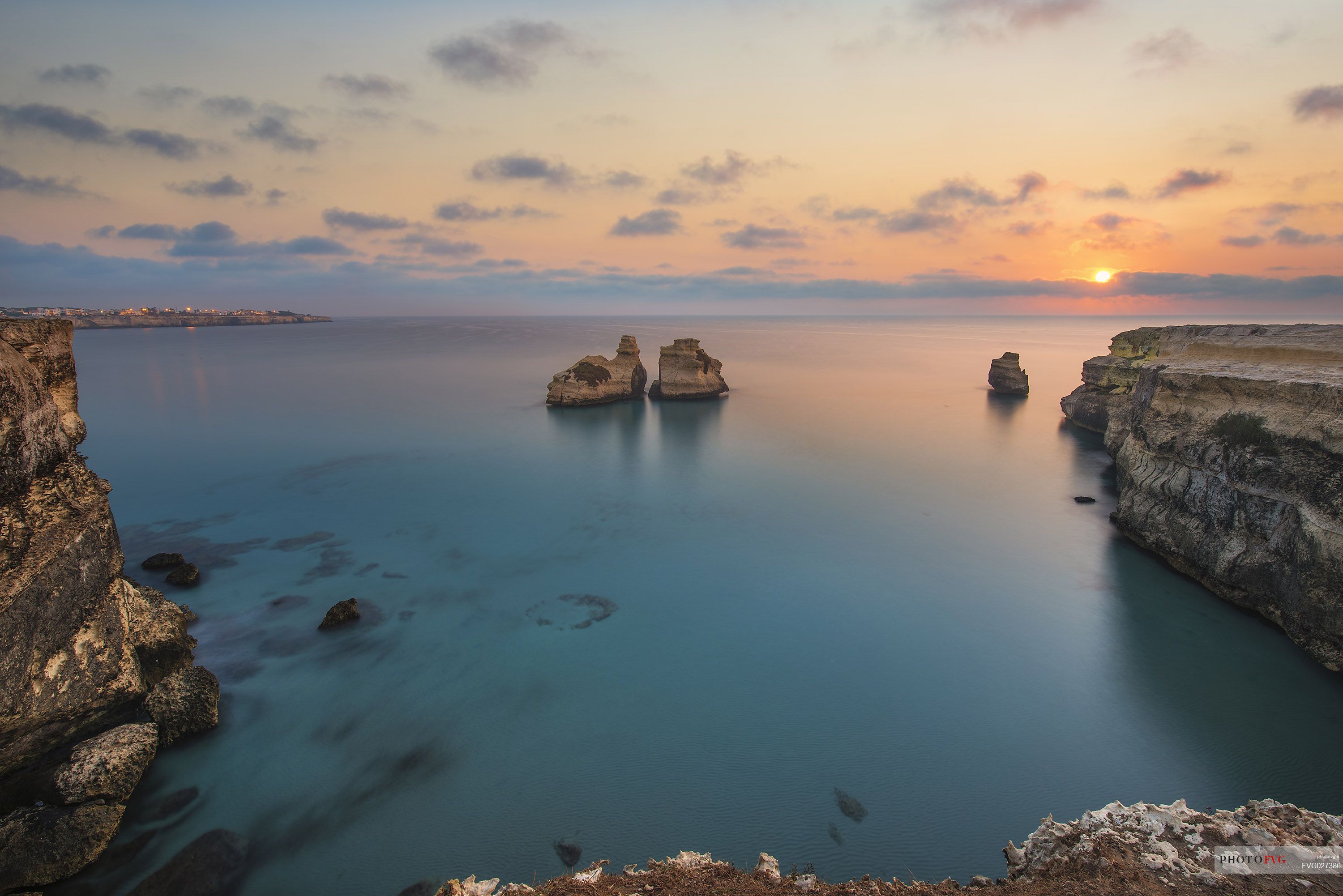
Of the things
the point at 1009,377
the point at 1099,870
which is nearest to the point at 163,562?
the point at 1099,870

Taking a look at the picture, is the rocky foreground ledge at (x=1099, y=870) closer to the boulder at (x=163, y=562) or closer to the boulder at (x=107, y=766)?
the boulder at (x=107, y=766)

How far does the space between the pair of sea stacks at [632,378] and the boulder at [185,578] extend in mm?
23941

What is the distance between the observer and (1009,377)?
42.3 metres

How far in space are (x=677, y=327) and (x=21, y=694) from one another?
501ft

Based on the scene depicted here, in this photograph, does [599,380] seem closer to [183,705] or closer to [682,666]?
[682,666]

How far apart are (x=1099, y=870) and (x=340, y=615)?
12.3m

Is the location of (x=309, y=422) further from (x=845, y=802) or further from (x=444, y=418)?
(x=845, y=802)

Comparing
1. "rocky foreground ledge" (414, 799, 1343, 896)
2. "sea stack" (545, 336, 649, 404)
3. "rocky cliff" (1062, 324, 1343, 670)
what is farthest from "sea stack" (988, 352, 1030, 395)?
"rocky foreground ledge" (414, 799, 1343, 896)

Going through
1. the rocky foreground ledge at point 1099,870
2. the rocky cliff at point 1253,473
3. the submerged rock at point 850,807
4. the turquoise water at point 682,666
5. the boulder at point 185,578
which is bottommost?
the submerged rock at point 850,807

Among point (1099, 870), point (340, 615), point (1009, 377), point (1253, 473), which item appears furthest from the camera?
point (1009, 377)

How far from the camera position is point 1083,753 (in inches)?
330

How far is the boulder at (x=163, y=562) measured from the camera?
1341 cm

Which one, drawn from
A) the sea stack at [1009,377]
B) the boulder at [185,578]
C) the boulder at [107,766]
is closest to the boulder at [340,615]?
the boulder at [107,766]

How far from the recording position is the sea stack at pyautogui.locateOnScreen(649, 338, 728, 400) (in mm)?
38312
